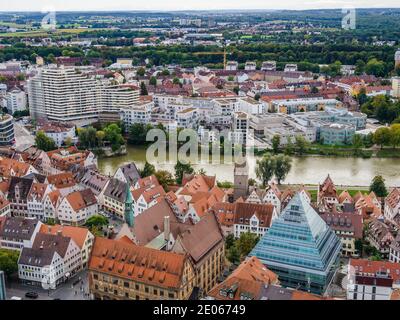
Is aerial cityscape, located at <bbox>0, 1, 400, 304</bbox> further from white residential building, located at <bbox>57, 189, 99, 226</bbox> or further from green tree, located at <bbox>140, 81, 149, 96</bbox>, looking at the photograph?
green tree, located at <bbox>140, 81, 149, 96</bbox>

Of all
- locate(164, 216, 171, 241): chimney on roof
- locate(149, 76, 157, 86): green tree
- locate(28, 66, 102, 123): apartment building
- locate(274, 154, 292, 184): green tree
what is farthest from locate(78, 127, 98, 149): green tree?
locate(164, 216, 171, 241): chimney on roof

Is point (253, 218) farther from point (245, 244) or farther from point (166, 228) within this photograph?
point (166, 228)

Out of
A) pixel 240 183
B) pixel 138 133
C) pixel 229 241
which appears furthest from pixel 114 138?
pixel 229 241

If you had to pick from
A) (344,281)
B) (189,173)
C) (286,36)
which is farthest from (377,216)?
(286,36)

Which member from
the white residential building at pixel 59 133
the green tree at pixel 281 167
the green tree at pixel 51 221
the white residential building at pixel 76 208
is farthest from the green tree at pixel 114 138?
the green tree at pixel 51 221

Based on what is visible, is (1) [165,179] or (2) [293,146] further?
(2) [293,146]

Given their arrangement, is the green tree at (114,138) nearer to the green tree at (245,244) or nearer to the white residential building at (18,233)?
the white residential building at (18,233)
